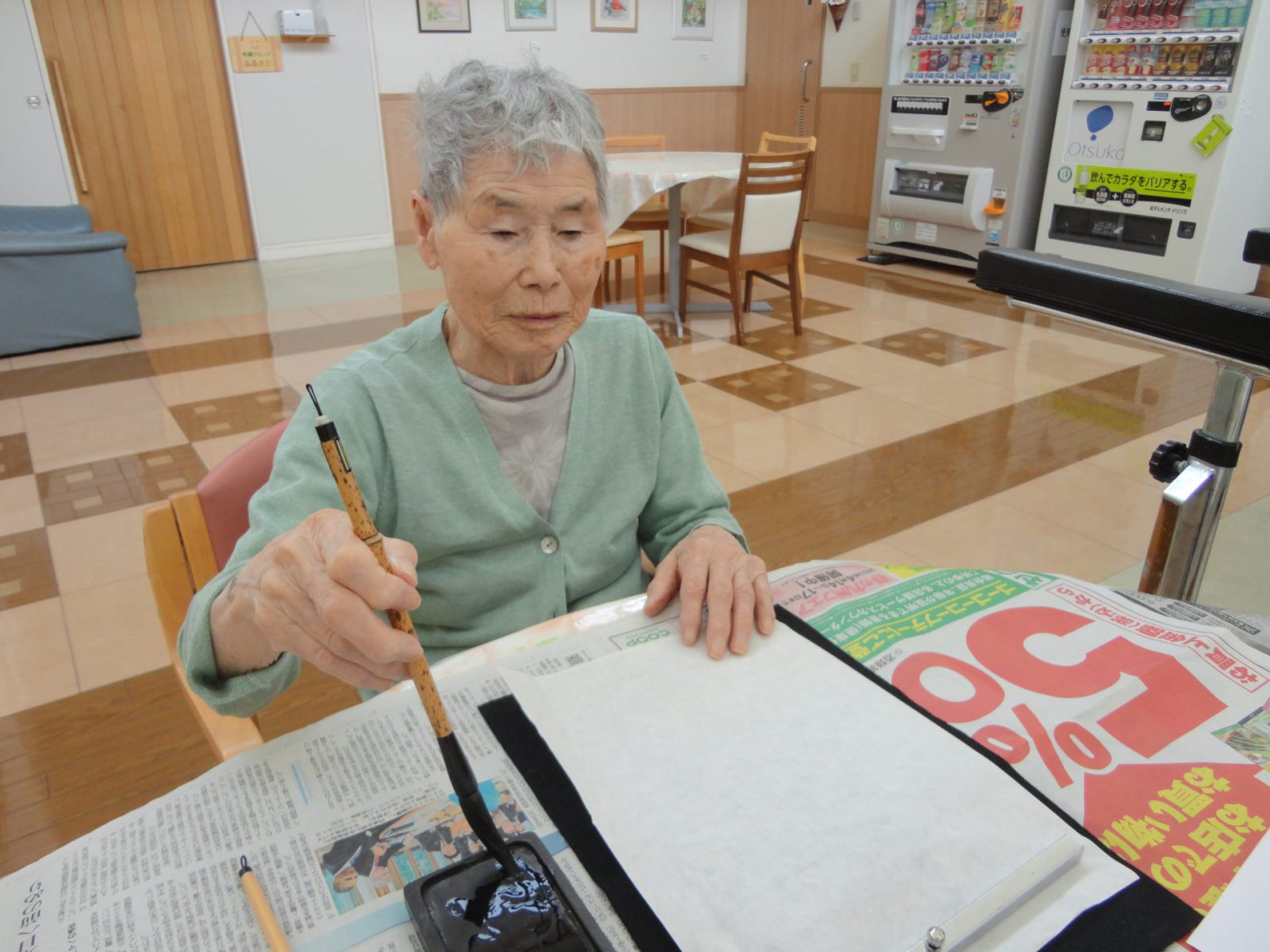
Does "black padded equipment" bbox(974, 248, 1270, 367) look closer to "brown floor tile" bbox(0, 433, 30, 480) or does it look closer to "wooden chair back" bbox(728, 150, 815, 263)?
"wooden chair back" bbox(728, 150, 815, 263)

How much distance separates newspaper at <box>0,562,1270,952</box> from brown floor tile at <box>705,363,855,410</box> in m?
2.75

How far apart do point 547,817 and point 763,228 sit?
13.1 ft

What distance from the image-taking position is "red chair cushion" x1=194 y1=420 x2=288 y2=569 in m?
1.01

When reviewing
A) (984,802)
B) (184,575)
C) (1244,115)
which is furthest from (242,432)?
(1244,115)

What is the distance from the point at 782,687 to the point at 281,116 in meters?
6.55

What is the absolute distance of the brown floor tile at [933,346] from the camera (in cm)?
417

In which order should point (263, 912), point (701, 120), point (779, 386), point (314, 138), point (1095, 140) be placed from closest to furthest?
point (263, 912)
point (779, 386)
point (1095, 140)
point (314, 138)
point (701, 120)

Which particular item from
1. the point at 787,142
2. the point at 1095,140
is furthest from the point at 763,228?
the point at 1095,140

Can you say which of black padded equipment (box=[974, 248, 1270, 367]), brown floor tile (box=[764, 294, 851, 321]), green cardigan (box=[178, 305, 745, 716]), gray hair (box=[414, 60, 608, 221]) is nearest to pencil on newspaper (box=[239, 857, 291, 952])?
green cardigan (box=[178, 305, 745, 716])

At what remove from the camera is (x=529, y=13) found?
22.5 feet

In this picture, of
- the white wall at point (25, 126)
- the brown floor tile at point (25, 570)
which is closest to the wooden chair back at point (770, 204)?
the brown floor tile at point (25, 570)

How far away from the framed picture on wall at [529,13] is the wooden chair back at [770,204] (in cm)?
365

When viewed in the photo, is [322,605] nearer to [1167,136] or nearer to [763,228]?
[763,228]

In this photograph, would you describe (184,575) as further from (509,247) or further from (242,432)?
(242,432)
